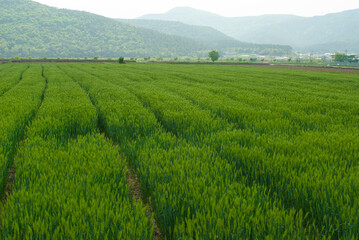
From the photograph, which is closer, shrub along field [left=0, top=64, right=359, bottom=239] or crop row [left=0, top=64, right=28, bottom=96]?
shrub along field [left=0, top=64, right=359, bottom=239]

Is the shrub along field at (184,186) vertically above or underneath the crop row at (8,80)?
underneath

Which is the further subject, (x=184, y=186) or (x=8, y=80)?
(x=8, y=80)

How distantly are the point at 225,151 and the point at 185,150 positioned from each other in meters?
0.64

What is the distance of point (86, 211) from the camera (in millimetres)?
1981

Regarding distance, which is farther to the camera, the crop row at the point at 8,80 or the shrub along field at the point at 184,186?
the crop row at the point at 8,80

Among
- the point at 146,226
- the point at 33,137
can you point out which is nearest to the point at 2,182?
the point at 33,137

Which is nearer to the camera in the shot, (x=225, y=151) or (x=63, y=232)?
(x=63, y=232)

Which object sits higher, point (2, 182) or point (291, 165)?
point (291, 165)

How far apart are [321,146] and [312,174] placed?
4.43ft

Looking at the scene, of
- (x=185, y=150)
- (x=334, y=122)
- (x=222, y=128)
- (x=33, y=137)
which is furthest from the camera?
(x=334, y=122)

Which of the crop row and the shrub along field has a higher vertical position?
the crop row

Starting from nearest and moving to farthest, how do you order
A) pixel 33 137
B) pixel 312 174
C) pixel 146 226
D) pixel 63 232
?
1. pixel 63 232
2. pixel 146 226
3. pixel 312 174
4. pixel 33 137

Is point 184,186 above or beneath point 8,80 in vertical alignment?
beneath

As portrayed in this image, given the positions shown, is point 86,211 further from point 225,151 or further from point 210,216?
point 225,151
